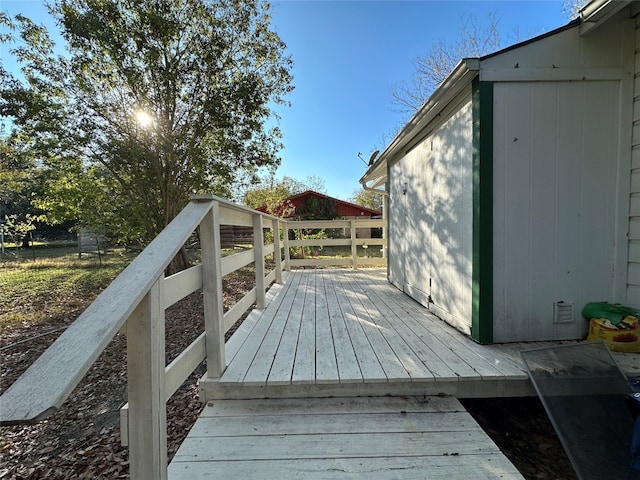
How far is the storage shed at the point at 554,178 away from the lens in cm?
210

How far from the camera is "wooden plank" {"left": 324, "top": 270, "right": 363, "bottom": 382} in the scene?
168 cm

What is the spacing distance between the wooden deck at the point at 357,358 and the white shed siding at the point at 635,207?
3.68ft

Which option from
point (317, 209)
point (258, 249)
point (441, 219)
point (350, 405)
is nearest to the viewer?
point (350, 405)

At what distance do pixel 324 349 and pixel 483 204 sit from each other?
60.3 inches

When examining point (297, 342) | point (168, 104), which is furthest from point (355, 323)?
point (168, 104)

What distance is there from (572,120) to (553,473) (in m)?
2.24

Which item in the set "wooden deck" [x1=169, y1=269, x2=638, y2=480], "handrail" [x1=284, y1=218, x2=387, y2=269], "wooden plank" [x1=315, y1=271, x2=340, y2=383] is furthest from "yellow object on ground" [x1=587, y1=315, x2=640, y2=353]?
"handrail" [x1=284, y1=218, x2=387, y2=269]

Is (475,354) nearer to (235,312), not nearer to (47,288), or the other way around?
(235,312)

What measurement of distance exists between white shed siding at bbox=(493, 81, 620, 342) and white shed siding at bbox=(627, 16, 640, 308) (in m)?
0.10

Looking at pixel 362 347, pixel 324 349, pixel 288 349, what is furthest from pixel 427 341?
pixel 288 349

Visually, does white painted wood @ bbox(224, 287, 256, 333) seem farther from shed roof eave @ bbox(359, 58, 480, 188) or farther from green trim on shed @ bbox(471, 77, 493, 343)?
shed roof eave @ bbox(359, 58, 480, 188)

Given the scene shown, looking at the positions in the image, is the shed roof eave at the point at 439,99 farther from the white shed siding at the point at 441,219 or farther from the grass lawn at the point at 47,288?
the grass lawn at the point at 47,288

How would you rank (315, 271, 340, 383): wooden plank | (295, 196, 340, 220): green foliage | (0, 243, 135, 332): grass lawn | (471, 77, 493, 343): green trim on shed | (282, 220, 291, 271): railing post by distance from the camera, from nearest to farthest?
(315, 271, 340, 383): wooden plank < (471, 77, 493, 343): green trim on shed < (0, 243, 135, 332): grass lawn < (282, 220, 291, 271): railing post < (295, 196, 340, 220): green foliage

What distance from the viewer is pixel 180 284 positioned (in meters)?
1.41
